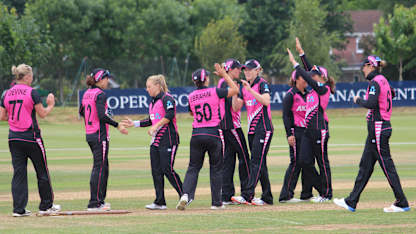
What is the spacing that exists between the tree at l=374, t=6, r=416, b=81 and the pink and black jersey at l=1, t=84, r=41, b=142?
47.5 meters

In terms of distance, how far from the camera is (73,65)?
59.0 m

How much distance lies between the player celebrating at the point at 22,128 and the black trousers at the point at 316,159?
3.98m

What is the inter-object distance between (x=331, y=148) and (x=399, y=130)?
950 centimetres

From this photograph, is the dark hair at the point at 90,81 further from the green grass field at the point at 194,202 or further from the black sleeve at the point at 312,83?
the black sleeve at the point at 312,83

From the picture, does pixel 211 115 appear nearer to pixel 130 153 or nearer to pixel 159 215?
pixel 159 215

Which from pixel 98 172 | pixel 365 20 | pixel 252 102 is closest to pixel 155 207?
pixel 98 172

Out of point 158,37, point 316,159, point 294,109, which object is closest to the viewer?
point 316,159

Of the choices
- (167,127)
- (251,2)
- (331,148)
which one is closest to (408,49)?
(251,2)

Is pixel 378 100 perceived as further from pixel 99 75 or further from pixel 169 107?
pixel 99 75

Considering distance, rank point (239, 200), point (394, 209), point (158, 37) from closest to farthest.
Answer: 1. point (394, 209)
2. point (239, 200)
3. point (158, 37)

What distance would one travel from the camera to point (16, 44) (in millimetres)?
44031

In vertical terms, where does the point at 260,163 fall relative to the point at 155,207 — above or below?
above

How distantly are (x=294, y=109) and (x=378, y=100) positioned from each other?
1974mm

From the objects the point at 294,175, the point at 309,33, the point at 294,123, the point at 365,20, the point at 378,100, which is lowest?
the point at 294,175
